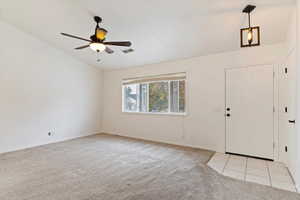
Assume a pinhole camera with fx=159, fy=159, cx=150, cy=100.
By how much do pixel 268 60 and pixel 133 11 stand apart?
295 centimetres

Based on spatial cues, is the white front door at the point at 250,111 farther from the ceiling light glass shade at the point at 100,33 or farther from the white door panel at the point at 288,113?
the ceiling light glass shade at the point at 100,33

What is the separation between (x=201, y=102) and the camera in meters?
4.17

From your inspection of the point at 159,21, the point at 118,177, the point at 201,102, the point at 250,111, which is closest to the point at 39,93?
the point at 118,177

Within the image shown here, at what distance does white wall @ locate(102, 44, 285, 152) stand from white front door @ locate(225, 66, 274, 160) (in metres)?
0.16

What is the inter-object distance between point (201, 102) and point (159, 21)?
7.41 ft

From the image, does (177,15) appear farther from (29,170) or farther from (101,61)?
(29,170)

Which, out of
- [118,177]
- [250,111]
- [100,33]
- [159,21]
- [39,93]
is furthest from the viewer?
[39,93]

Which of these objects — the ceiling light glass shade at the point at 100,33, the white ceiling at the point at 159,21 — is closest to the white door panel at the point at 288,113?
the white ceiling at the point at 159,21

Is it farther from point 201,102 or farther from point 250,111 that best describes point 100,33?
point 250,111

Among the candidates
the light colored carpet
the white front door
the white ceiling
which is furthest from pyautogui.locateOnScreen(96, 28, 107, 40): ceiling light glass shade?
the white front door

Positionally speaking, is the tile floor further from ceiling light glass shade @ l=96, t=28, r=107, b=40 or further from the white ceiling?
ceiling light glass shade @ l=96, t=28, r=107, b=40

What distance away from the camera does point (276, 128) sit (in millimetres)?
3266

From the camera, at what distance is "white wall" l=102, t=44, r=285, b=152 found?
3.62 meters

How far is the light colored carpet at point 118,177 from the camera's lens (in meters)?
2.08
